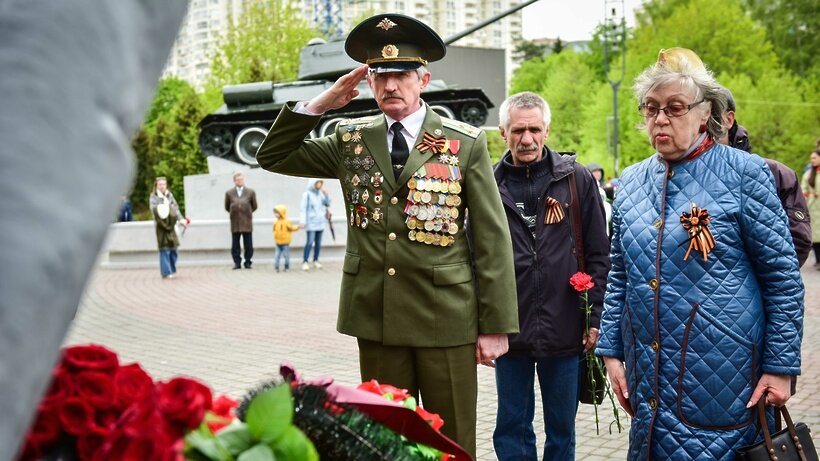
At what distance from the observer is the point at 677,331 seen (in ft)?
10.2

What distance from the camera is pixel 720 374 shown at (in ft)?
9.98

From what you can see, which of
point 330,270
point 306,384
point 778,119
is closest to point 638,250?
point 306,384

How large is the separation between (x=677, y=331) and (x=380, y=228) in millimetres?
1120

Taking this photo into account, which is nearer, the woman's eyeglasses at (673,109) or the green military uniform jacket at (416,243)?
the woman's eyeglasses at (673,109)

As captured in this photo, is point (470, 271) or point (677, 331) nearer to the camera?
point (677, 331)

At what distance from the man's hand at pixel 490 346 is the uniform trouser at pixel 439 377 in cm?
3

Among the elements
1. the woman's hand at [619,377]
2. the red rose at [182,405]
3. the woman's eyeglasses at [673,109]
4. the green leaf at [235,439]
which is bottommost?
the woman's hand at [619,377]

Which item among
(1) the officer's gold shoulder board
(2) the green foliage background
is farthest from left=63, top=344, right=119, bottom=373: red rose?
(2) the green foliage background

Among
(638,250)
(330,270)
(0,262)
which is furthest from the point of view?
(330,270)

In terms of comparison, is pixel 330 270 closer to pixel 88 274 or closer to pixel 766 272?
pixel 766 272

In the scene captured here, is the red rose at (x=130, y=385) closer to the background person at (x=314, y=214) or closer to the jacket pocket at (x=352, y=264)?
the jacket pocket at (x=352, y=264)

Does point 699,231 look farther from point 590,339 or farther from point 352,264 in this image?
point 590,339

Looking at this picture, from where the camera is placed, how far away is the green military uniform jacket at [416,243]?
353 cm

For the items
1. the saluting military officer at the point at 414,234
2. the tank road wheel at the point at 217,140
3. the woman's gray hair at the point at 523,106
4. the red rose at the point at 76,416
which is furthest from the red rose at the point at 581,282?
the tank road wheel at the point at 217,140
